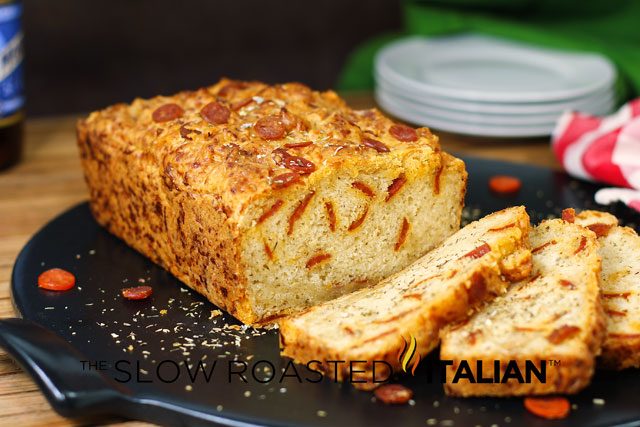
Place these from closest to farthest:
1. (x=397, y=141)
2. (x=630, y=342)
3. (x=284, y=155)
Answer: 1. (x=630, y=342)
2. (x=284, y=155)
3. (x=397, y=141)

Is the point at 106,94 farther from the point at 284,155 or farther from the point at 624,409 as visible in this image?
the point at 624,409

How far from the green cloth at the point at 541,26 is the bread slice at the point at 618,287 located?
7.98 feet

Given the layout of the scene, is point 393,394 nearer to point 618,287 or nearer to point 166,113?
point 618,287

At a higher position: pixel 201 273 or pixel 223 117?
pixel 223 117

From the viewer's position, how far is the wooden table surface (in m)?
4.20

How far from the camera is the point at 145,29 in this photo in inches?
325

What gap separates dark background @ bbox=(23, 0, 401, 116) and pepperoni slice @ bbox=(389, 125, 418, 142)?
4.37m

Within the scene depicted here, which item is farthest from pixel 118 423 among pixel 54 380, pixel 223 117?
pixel 223 117

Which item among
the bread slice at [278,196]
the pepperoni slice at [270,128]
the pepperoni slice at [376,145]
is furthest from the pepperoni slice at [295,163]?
the pepperoni slice at [376,145]

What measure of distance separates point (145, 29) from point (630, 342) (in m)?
5.85

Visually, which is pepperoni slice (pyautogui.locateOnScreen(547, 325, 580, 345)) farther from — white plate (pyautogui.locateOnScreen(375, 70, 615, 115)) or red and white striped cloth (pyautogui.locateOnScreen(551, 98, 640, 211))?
white plate (pyautogui.locateOnScreen(375, 70, 615, 115))

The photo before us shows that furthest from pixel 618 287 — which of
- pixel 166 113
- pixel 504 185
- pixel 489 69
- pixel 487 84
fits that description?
pixel 489 69

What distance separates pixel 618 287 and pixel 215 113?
1906 millimetres

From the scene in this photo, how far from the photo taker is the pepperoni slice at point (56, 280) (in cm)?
416
